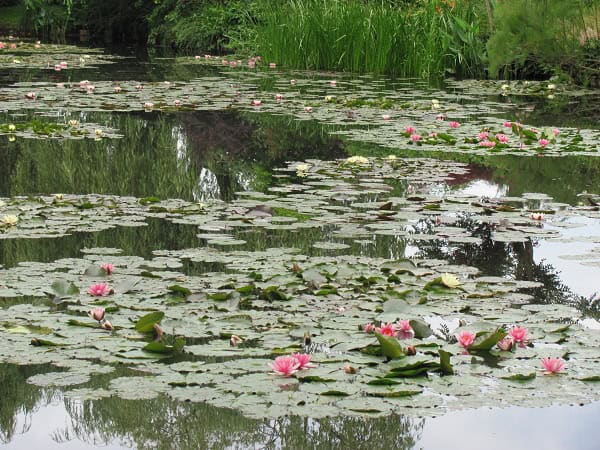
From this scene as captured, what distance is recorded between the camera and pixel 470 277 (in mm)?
3482

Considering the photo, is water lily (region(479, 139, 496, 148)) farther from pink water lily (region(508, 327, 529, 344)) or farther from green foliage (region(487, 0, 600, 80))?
green foliage (region(487, 0, 600, 80))

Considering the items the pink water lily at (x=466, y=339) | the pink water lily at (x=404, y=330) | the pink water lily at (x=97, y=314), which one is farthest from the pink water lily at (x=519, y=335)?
the pink water lily at (x=97, y=314)

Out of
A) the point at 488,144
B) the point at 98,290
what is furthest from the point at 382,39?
the point at 98,290

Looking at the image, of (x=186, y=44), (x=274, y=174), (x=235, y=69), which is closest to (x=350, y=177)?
(x=274, y=174)

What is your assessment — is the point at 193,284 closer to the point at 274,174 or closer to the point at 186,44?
the point at 274,174

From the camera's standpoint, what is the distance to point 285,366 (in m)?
2.42

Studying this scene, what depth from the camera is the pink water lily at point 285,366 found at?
2.42 metres

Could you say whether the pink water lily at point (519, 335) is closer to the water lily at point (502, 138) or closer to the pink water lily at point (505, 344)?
the pink water lily at point (505, 344)

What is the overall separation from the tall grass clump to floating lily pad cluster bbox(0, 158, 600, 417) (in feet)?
28.7

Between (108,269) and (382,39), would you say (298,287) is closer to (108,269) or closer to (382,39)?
(108,269)

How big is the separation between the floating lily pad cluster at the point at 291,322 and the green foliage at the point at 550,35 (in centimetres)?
610

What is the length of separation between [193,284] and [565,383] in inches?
52.3

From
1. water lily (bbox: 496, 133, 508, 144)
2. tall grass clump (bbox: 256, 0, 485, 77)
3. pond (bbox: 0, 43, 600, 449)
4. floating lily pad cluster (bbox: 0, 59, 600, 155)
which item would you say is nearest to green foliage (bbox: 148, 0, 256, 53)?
tall grass clump (bbox: 256, 0, 485, 77)

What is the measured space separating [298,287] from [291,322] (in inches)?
13.1
